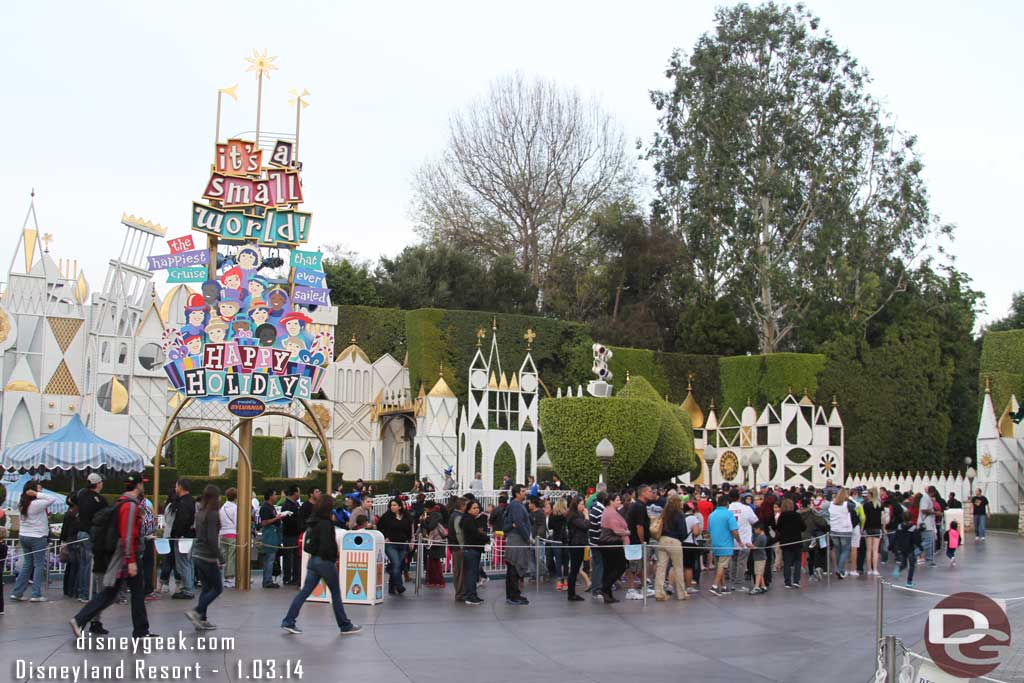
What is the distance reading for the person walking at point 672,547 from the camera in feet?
51.1

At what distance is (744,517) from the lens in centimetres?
1714

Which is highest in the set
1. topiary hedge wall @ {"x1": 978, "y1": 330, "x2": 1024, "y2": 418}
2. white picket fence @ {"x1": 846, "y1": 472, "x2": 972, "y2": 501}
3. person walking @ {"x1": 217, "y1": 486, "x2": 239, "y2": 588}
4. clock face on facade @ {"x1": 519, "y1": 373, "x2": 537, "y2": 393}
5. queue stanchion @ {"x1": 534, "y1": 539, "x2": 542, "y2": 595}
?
topiary hedge wall @ {"x1": 978, "y1": 330, "x2": 1024, "y2": 418}

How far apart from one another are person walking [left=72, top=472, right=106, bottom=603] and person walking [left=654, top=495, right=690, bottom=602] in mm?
7164

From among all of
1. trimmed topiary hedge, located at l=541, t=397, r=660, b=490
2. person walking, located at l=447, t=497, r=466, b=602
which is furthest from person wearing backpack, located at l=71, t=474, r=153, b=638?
trimmed topiary hedge, located at l=541, t=397, r=660, b=490

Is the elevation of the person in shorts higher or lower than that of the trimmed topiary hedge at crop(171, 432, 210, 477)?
lower

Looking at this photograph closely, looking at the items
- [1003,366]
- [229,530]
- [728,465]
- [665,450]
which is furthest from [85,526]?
[1003,366]

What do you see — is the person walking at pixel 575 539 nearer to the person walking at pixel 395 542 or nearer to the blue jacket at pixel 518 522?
the blue jacket at pixel 518 522

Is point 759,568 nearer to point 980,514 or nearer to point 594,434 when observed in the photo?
point 594,434

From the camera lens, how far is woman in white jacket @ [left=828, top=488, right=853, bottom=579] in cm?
1891

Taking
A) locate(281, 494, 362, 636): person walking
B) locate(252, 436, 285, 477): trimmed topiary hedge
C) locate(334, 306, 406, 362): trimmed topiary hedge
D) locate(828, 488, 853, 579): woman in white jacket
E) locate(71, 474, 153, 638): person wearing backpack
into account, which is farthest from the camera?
locate(334, 306, 406, 362): trimmed topiary hedge

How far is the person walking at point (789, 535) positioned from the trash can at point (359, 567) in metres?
6.43

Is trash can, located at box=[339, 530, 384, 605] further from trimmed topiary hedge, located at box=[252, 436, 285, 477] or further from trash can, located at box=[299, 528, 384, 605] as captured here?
trimmed topiary hedge, located at box=[252, 436, 285, 477]

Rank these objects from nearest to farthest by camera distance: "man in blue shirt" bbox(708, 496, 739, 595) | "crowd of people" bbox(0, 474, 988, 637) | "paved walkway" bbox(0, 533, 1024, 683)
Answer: "paved walkway" bbox(0, 533, 1024, 683)
"crowd of people" bbox(0, 474, 988, 637)
"man in blue shirt" bbox(708, 496, 739, 595)

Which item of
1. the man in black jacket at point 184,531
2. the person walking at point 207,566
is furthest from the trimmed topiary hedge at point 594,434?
the person walking at point 207,566
